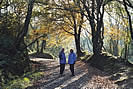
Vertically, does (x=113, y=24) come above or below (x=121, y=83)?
above

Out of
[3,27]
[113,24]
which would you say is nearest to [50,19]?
[3,27]

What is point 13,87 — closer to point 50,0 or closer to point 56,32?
point 50,0

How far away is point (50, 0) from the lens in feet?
53.5

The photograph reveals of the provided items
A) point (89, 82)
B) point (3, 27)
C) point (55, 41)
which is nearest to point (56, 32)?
point (55, 41)

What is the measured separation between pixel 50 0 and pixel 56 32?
22.7 ft

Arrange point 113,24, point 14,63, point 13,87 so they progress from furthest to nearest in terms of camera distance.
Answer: point 113,24
point 14,63
point 13,87

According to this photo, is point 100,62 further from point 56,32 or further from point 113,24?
point 113,24

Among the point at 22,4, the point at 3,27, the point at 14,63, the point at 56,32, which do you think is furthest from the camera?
the point at 56,32

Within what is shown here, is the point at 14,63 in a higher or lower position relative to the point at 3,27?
lower

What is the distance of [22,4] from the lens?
1538 cm

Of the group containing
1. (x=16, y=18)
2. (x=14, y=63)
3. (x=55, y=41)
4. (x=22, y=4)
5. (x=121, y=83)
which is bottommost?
(x=121, y=83)

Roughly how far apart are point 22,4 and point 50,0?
299 centimetres

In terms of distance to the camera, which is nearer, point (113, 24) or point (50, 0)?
point (50, 0)

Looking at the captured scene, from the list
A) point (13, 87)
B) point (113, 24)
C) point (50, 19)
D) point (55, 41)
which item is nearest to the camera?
point (13, 87)
